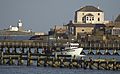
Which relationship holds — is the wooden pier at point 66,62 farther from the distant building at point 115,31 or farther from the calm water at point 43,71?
the distant building at point 115,31

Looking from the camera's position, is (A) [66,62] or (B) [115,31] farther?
(B) [115,31]

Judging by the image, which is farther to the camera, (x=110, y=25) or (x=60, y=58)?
(x=110, y=25)

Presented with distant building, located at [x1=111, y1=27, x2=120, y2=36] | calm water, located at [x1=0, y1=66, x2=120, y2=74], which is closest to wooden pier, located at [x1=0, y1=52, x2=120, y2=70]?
calm water, located at [x1=0, y1=66, x2=120, y2=74]

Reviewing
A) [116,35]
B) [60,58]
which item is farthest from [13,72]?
[116,35]

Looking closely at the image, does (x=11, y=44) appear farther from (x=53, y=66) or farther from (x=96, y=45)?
(x=53, y=66)

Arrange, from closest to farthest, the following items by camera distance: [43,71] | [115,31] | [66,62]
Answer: [43,71]
[66,62]
[115,31]

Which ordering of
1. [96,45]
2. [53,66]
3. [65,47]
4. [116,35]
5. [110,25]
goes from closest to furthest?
[53,66]
[65,47]
[96,45]
[116,35]
[110,25]

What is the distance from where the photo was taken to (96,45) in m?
138

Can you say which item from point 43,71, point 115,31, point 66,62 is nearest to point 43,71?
point 43,71

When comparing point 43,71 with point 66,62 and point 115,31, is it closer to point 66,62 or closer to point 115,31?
point 66,62

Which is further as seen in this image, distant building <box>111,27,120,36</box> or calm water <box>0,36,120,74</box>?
distant building <box>111,27,120,36</box>

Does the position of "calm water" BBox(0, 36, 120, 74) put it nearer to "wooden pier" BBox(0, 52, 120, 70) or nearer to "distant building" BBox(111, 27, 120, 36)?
"wooden pier" BBox(0, 52, 120, 70)

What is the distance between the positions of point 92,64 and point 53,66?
5.93 m

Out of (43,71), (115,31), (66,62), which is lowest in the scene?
(43,71)
